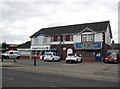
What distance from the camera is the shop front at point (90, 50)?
133ft

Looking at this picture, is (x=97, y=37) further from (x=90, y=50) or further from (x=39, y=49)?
(x=39, y=49)

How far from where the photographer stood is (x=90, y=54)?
137ft

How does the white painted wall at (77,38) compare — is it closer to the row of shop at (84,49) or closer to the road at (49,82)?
the row of shop at (84,49)

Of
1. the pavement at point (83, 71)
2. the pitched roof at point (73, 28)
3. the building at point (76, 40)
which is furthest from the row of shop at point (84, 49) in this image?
the pavement at point (83, 71)

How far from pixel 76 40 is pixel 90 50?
4274 millimetres

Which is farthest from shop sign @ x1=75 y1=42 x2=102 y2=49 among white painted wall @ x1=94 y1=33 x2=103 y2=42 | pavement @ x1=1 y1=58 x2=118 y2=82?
pavement @ x1=1 y1=58 x2=118 y2=82

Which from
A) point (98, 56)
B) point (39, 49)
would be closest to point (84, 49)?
point (98, 56)

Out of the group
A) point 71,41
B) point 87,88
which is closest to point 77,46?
point 71,41

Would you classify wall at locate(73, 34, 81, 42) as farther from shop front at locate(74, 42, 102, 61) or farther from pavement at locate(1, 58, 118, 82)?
pavement at locate(1, 58, 118, 82)

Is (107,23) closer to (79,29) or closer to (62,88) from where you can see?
(79,29)

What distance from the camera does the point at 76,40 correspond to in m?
44.5

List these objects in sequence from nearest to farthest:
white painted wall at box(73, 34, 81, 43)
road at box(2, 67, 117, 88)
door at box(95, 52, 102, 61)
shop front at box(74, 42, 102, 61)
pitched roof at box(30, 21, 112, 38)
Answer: road at box(2, 67, 117, 88), door at box(95, 52, 102, 61), shop front at box(74, 42, 102, 61), pitched roof at box(30, 21, 112, 38), white painted wall at box(73, 34, 81, 43)

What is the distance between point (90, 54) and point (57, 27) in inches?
550

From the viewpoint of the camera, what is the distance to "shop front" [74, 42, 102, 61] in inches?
1596
